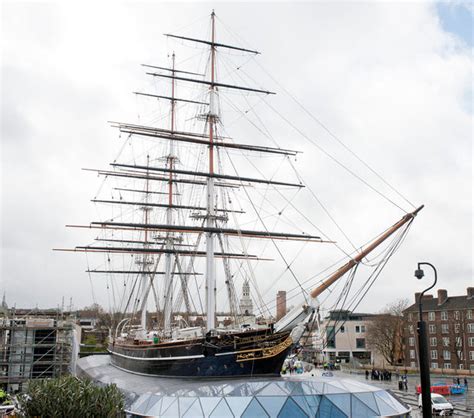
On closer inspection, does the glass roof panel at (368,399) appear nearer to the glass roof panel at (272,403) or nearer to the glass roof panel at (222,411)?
the glass roof panel at (272,403)

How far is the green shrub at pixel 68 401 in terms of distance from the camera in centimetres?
1364

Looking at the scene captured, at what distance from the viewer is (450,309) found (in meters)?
64.9

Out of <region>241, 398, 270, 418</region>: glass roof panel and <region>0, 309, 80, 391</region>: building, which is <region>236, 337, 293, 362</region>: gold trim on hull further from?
<region>0, 309, 80, 391</region>: building

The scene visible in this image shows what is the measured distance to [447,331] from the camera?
64812 mm

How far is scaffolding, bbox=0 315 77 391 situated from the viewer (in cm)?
3819

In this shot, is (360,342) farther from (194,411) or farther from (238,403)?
(194,411)

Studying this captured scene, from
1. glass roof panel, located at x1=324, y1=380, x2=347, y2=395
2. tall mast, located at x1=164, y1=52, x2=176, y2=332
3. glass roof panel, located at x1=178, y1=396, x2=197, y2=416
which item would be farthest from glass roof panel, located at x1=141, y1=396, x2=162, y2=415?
tall mast, located at x1=164, y1=52, x2=176, y2=332

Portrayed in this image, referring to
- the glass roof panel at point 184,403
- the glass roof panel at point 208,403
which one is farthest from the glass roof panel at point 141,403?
the glass roof panel at point 208,403

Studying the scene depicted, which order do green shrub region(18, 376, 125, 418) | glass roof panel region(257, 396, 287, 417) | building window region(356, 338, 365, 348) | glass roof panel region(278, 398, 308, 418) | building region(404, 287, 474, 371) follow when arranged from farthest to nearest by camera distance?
building window region(356, 338, 365, 348), building region(404, 287, 474, 371), glass roof panel region(257, 396, 287, 417), glass roof panel region(278, 398, 308, 418), green shrub region(18, 376, 125, 418)

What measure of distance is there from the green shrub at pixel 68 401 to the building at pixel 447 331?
52.4m

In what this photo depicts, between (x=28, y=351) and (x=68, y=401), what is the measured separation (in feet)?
95.9

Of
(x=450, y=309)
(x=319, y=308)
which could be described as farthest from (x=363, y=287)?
(x=450, y=309)

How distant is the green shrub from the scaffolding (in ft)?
83.8

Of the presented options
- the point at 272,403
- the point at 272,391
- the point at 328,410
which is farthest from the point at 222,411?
the point at 328,410
